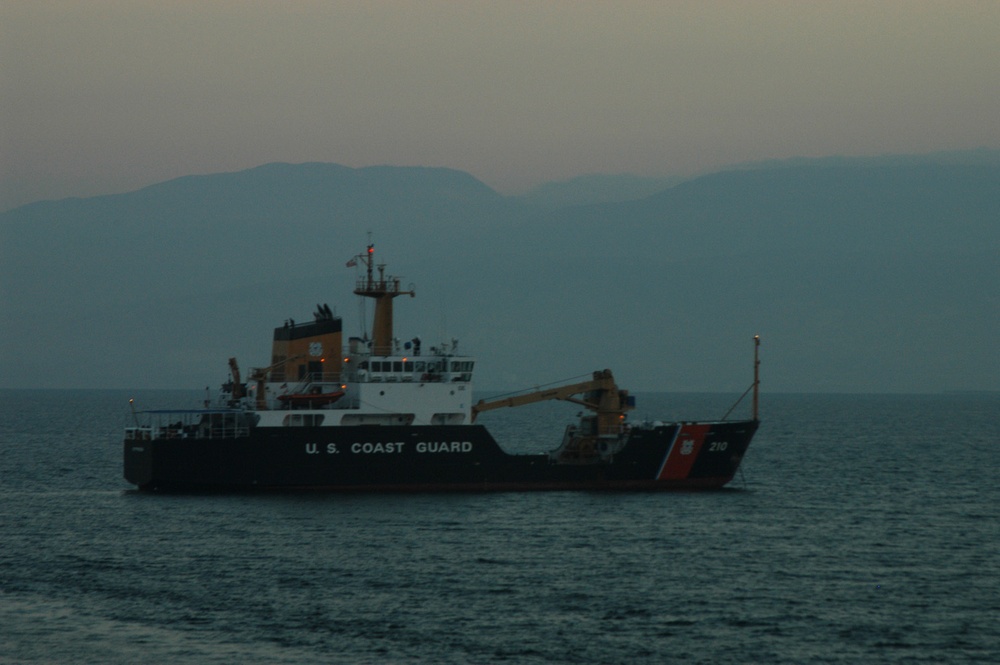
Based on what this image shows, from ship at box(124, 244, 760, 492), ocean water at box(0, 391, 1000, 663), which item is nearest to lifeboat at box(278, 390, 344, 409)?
ship at box(124, 244, 760, 492)

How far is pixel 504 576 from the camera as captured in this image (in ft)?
112

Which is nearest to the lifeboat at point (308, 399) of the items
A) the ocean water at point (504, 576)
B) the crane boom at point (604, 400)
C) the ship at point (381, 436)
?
the ship at point (381, 436)

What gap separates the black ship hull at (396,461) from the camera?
4750 cm

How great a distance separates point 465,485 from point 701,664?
2384 centimetres

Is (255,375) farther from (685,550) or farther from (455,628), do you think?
(455,628)

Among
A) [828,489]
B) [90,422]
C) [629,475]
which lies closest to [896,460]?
[828,489]

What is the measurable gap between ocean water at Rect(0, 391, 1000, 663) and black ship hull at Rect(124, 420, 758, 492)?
1.05 metres

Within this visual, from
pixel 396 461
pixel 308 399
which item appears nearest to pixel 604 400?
pixel 396 461

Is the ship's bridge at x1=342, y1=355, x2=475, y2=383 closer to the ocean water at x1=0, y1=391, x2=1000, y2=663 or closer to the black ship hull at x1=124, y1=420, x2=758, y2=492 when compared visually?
the black ship hull at x1=124, y1=420, x2=758, y2=492

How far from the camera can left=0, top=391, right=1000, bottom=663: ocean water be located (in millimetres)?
27188

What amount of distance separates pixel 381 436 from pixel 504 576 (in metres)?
14.8

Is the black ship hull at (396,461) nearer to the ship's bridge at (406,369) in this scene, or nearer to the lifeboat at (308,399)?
the lifeboat at (308,399)

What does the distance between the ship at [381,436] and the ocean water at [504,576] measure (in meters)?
1.16

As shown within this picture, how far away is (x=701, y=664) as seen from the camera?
1019 inches
